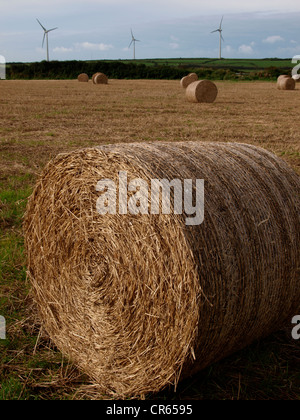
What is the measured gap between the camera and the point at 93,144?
1040 cm

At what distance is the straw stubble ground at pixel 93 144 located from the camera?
3.20m

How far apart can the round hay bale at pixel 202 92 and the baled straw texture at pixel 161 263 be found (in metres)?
17.4

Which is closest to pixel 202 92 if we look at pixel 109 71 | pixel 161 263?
pixel 161 263

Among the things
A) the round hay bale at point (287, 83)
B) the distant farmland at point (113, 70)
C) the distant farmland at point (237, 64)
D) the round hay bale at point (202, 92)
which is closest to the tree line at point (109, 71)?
the distant farmland at point (113, 70)

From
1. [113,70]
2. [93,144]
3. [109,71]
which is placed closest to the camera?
[93,144]

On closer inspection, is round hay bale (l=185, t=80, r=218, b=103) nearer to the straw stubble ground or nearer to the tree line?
the straw stubble ground

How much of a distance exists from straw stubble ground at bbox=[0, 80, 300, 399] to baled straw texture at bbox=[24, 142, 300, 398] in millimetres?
185

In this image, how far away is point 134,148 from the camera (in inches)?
128

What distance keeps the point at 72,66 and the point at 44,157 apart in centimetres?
4541

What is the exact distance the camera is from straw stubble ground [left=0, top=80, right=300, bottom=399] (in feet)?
10.5

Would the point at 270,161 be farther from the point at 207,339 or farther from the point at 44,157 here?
the point at 44,157

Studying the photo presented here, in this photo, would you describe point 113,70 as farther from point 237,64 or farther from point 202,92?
point 202,92

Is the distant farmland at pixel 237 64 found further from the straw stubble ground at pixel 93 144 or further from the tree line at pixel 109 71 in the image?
the straw stubble ground at pixel 93 144

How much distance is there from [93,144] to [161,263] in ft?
25.6
